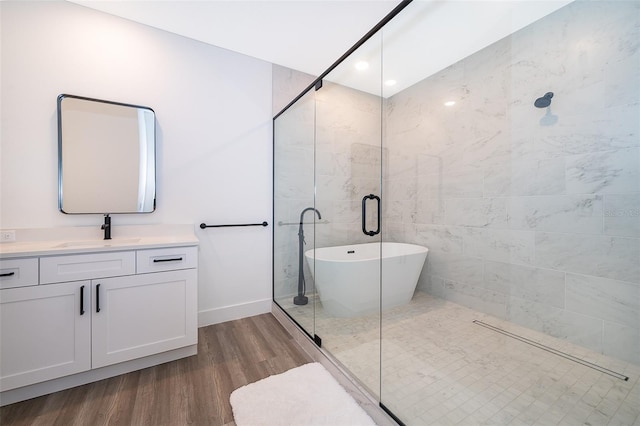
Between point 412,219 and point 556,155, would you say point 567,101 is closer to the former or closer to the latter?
point 556,155

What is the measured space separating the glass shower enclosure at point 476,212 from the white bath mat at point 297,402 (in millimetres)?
158

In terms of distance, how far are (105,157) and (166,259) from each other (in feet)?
3.29

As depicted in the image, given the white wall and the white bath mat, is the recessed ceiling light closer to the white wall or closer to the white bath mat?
the white wall

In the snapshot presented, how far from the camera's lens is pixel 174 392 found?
1.50m

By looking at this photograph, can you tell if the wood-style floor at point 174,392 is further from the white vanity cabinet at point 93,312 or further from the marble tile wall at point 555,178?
the marble tile wall at point 555,178

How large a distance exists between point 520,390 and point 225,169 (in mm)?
2648

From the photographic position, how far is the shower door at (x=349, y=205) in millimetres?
1903

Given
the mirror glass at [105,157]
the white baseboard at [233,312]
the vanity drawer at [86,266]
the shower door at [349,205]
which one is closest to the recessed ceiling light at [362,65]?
the shower door at [349,205]

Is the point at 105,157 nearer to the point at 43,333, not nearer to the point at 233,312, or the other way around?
the point at 43,333

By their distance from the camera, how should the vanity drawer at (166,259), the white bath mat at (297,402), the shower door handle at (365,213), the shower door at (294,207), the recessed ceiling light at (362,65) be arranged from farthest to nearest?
the shower door at (294,207), the shower door handle at (365,213), the recessed ceiling light at (362,65), the vanity drawer at (166,259), the white bath mat at (297,402)

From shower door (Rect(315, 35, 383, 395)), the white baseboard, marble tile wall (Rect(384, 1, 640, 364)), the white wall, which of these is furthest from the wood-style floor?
marble tile wall (Rect(384, 1, 640, 364))

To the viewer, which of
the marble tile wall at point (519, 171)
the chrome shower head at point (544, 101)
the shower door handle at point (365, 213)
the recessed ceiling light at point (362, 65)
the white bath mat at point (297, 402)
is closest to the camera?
the white bath mat at point (297, 402)

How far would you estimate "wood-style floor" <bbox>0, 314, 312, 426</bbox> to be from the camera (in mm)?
1312

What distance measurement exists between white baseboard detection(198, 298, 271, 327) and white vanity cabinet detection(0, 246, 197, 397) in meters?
0.52
